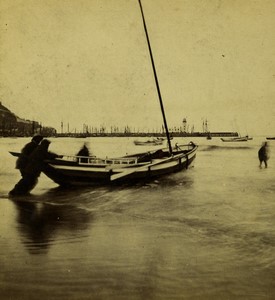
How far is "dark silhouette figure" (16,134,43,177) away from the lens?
329cm

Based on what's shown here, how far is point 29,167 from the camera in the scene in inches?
134

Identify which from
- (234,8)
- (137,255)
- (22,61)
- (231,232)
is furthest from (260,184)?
(22,61)

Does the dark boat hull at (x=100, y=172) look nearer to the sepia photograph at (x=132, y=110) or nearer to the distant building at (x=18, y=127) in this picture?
the sepia photograph at (x=132, y=110)

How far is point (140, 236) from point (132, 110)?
1.18 m

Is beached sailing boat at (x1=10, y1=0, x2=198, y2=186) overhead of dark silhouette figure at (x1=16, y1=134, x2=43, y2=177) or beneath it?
beneath

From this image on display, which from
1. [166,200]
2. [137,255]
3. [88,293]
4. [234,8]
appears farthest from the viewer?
[166,200]

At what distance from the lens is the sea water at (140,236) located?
232cm

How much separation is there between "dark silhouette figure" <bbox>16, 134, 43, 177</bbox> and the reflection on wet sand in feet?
1.05

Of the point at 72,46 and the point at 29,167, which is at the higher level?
the point at 72,46

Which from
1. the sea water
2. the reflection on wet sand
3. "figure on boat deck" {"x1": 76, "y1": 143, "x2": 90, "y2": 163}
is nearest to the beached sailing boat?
"figure on boat deck" {"x1": 76, "y1": 143, "x2": 90, "y2": 163}

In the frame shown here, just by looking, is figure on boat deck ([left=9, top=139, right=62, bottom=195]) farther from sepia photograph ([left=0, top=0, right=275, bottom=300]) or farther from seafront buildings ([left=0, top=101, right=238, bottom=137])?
seafront buildings ([left=0, top=101, right=238, bottom=137])

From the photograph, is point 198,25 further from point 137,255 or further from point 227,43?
point 137,255

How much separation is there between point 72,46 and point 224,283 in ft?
7.57

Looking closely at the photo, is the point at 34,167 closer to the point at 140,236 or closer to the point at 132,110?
the point at 132,110
